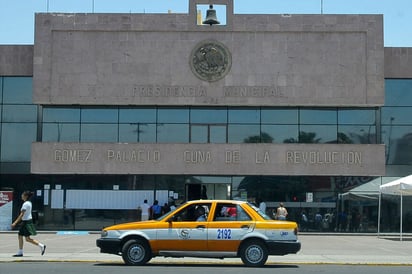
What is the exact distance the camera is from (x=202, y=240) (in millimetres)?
16109

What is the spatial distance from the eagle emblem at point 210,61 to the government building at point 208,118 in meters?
0.05

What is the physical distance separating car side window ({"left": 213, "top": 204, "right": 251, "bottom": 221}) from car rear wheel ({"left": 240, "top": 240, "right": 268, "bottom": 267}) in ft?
2.12

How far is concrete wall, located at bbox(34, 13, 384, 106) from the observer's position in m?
33.6

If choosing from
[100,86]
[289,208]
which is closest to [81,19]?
[100,86]

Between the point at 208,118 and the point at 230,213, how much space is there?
17.8 metres

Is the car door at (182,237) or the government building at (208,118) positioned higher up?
the government building at (208,118)

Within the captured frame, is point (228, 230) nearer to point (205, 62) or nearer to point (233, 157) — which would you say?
point (233, 157)

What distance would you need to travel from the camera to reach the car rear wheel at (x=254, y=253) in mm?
16031

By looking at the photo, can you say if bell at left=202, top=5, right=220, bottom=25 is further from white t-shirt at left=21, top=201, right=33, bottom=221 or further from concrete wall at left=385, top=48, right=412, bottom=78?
white t-shirt at left=21, top=201, right=33, bottom=221

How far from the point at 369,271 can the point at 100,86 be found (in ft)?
70.1

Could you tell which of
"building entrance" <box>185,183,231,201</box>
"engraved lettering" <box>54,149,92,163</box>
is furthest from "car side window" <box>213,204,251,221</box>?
"engraved lettering" <box>54,149,92,163</box>

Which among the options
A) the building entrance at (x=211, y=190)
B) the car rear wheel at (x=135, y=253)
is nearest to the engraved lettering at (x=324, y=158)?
the building entrance at (x=211, y=190)

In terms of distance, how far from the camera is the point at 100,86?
111ft

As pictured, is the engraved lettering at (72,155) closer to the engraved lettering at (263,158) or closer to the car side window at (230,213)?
the engraved lettering at (263,158)
